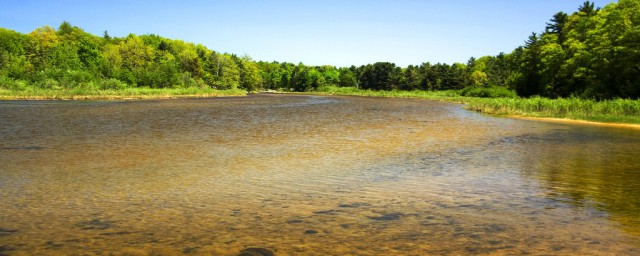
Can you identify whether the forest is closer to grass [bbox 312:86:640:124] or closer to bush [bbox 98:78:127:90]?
bush [bbox 98:78:127:90]

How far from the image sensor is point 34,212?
8109mm

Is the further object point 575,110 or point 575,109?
point 575,109

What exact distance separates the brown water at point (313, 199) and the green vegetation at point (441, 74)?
88.0ft

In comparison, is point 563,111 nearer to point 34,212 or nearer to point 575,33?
point 575,33

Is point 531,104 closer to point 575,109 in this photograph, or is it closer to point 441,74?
point 575,109

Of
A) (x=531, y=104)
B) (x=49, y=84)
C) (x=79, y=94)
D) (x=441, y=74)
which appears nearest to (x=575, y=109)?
(x=531, y=104)

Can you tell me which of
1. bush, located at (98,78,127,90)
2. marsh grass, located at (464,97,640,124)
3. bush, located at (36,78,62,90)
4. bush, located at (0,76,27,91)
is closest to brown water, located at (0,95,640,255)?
marsh grass, located at (464,97,640,124)

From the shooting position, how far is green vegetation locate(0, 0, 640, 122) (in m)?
45.3

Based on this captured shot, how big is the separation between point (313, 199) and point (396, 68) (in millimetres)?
153903

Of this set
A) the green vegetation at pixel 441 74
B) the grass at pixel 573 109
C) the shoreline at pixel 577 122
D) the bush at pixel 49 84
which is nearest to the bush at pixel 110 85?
the green vegetation at pixel 441 74

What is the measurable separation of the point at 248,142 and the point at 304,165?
262 inches

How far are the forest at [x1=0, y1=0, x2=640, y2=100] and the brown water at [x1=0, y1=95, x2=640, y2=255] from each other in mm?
36536

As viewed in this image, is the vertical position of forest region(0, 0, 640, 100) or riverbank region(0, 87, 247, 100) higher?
forest region(0, 0, 640, 100)

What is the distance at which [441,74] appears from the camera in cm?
13438
